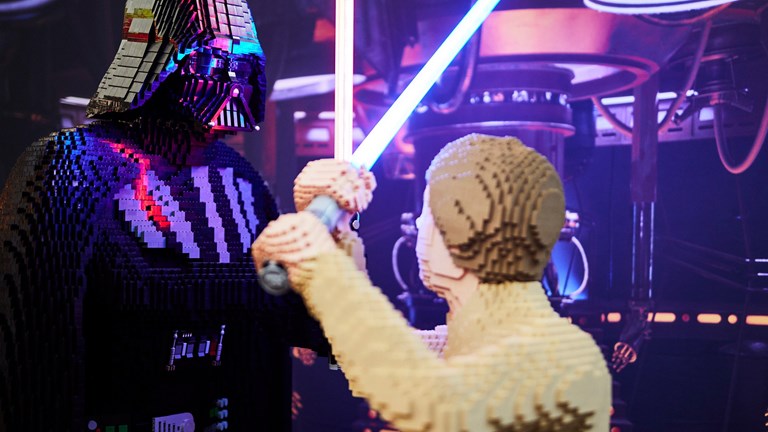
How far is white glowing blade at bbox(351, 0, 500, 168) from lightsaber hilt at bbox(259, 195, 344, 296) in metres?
0.16

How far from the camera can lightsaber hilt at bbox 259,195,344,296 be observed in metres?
1.80

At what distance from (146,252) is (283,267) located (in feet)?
2.90

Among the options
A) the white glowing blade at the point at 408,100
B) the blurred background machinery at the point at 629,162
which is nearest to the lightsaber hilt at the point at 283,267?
the white glowing blade at the point at 408,100

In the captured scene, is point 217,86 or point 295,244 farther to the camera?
point 217,86

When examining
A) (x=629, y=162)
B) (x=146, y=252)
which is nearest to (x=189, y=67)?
(x=146, y=252)

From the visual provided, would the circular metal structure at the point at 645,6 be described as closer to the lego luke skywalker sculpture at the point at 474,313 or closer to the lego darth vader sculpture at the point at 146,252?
the lego darth vader sculpture at the point at 146,252

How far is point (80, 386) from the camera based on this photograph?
7.66 feet

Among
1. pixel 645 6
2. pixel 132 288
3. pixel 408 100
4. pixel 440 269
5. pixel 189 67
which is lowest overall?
pixel 132 288

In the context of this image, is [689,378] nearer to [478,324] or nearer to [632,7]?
[632,7]

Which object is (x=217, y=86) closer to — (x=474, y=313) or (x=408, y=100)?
(x=408, y=100)

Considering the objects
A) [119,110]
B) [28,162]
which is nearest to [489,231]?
[119,110]

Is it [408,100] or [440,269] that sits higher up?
[408,100]

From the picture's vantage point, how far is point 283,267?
72.1 inches

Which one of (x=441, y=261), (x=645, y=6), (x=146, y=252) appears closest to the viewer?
(x=441, y=261)
